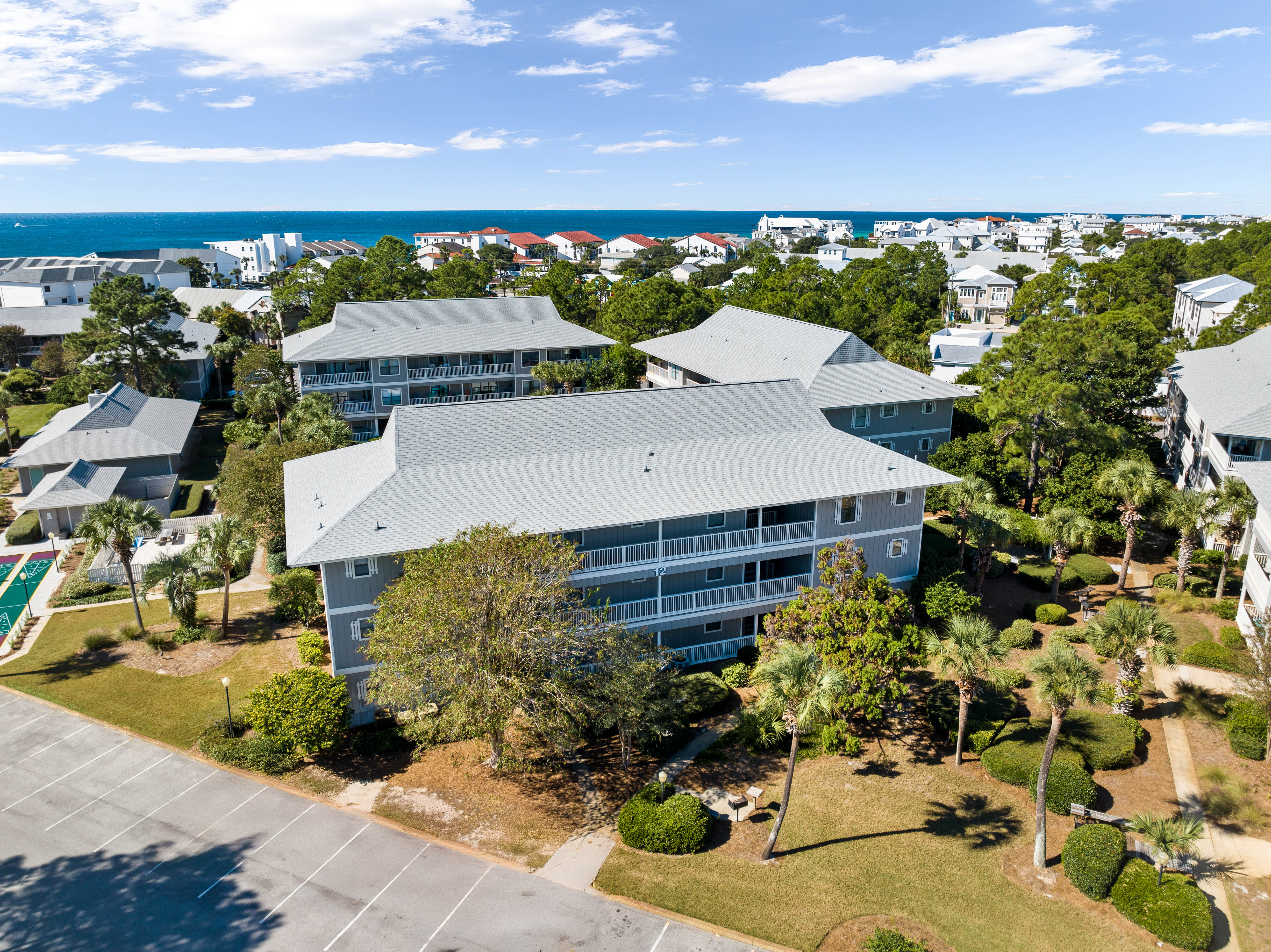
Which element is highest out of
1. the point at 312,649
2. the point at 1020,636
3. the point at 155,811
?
the point at 312,649

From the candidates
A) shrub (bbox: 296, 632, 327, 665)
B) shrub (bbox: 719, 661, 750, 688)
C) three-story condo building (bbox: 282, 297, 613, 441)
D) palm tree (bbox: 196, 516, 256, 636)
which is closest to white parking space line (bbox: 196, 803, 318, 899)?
shrub (bbox: 296, 632, 327, 665)

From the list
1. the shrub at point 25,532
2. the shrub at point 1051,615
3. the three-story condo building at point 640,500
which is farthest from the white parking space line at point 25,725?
the shrub at point 1051,615

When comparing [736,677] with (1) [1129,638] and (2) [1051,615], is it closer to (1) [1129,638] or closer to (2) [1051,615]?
(1) [1129,638]

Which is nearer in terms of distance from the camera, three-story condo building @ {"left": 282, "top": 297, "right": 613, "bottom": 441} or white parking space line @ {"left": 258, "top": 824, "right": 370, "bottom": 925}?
white parking space line @ {"left": 258, "top": 824, "right": 370, "bottom": 925}

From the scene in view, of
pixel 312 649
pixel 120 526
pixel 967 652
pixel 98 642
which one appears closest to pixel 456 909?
pixel 312 649

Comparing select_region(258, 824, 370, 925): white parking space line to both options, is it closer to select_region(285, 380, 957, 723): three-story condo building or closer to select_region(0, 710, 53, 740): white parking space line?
select_region(285, 380, 957, 723): three-story condo building

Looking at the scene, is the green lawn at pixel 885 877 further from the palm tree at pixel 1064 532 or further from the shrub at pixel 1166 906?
the palm tree at pixel 1064 532
